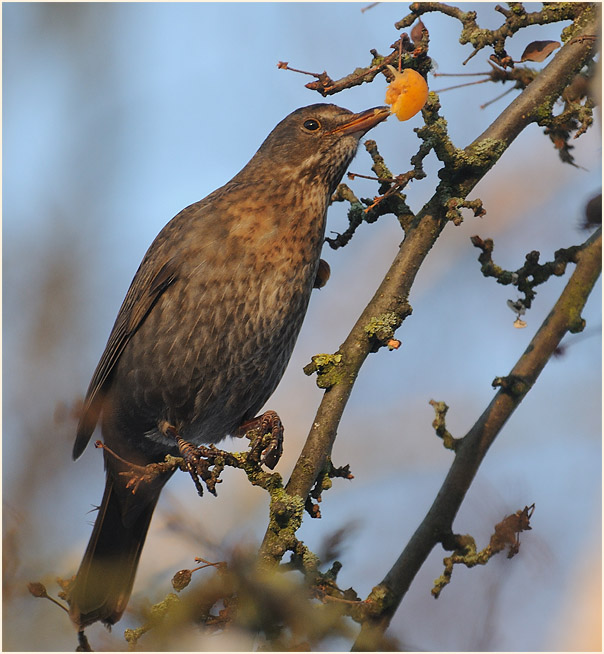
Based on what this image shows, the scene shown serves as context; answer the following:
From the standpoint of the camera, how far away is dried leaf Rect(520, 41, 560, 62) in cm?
352

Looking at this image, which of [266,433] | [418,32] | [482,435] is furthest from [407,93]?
[266,433]

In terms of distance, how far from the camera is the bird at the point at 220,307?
168 inches

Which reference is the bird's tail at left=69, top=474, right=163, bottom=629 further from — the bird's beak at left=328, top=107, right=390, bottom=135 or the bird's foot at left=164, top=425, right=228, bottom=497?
the bird's beak at left=328, top=107, right=390, bottom=135

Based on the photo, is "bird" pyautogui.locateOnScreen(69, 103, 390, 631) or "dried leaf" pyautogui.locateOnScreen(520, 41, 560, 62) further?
"bird" pyautogui.locateOnScreen(69, 103, 390, 631)

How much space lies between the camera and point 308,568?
303cm

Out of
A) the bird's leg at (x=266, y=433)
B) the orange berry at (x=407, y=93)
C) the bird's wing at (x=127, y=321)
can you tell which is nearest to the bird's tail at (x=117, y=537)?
the bird's wing at (x=127, y=321)

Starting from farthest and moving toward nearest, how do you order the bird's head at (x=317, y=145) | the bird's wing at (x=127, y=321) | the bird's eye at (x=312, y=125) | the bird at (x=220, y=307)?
the bird's eye at (x=312, y=125), the bird's head at (x=317, y=145), the bird's wing at (x=127, y=321), the bird at (x=220, y=307)

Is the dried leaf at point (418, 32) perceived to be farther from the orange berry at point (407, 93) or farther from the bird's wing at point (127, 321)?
the bird's wing at point (127, 321)

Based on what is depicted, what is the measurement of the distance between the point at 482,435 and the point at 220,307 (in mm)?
1600

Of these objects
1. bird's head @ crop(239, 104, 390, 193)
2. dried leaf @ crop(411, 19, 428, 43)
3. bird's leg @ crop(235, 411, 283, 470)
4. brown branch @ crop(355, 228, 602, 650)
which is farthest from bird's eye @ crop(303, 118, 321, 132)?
brown branch @ crop(355, 228, 602, 650)

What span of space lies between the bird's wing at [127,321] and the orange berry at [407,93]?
66.7 inches

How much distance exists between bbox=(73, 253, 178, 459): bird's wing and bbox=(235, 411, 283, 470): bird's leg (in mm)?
819

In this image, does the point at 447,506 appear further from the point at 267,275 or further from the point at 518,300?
the point at 267,275

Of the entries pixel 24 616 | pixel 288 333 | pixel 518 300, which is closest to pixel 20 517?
pixel 24 616
